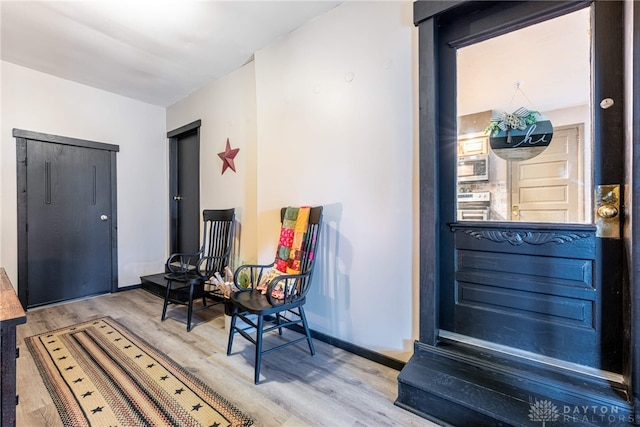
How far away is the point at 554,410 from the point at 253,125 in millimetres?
3022

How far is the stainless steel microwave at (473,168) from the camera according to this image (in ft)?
5.56

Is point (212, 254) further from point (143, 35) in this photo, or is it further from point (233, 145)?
point (143, 35)

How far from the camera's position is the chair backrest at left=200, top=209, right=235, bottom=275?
2978mm

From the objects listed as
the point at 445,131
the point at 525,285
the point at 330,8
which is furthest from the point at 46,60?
the point at 525,285

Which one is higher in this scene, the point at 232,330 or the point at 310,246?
the point at 310,246

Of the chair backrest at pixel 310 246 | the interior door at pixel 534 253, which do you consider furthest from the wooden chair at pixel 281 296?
the interior door at pixel 534 253

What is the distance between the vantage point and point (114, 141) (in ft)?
12.2

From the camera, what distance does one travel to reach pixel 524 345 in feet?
5.03

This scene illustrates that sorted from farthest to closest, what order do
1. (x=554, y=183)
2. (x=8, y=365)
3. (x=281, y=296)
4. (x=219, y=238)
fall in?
(x=219, y=238) → (x=281, y=296) → (x=554, y=183) → (x=8, y=365)

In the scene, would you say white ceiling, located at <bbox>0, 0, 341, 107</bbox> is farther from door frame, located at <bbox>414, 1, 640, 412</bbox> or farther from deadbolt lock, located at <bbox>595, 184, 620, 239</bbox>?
deadbolt lock, located at <bbox>595, 184, 620, 239</bbox>

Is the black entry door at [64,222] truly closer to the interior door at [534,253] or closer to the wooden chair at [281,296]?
the wooden chair at [281,296]

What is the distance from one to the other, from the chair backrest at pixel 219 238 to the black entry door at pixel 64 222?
1.55 m

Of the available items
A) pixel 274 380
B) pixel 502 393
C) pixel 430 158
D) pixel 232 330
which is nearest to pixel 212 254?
pixel 232 330
